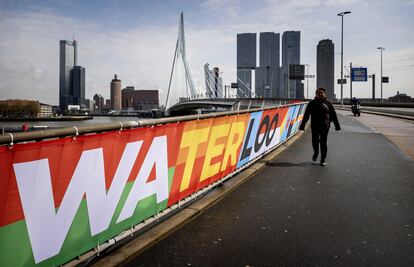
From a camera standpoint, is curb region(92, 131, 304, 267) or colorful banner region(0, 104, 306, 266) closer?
colorful banner region(0, 104, 306, 266)

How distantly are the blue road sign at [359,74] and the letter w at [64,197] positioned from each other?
246 feet

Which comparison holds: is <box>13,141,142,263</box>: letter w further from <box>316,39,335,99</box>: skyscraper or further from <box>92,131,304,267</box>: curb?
<box>316,39,335,99</box>: skyscraper

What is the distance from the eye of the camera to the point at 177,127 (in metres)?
4.62

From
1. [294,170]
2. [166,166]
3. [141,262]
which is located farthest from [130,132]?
[294,170]

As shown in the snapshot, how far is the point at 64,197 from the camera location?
9.62ft

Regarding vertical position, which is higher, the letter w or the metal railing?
the metal railing

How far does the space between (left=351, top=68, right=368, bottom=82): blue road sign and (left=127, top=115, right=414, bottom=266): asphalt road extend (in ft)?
229

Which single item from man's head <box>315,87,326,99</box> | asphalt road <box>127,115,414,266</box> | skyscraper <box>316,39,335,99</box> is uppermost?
skyscraper <box>316,39,335,99</box>

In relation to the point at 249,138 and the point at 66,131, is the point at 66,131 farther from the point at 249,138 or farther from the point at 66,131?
the point at 249,138

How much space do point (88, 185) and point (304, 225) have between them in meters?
2.59

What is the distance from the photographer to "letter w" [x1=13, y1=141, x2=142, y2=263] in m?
2.64

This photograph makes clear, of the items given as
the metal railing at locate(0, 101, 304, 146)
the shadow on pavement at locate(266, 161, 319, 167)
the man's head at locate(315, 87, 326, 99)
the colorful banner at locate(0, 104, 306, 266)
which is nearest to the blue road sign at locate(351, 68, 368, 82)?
the man's head at locate(315, 87, 326, 99)

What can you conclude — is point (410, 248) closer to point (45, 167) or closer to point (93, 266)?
point (93, 266)

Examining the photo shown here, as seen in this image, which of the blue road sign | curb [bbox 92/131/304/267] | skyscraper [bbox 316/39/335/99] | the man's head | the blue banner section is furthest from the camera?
skyscraper [bbox 316/39/335/99]
